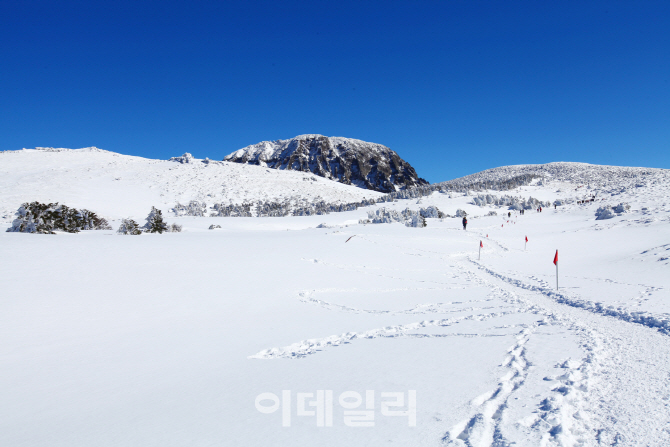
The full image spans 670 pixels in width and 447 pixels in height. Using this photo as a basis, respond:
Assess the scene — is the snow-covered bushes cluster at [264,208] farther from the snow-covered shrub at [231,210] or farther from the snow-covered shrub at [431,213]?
the snow-covered shrub at [431,213]

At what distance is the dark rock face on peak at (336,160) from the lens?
6137 inches

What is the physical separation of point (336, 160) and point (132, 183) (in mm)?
114119

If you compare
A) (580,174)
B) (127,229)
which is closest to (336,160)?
(580,174)

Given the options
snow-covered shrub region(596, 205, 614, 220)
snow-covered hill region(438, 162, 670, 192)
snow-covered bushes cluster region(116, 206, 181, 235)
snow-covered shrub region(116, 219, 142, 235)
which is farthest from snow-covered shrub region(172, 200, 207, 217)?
snow-covered hill region(438, 162, 670, 192)

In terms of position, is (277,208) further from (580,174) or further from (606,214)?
(580,174)

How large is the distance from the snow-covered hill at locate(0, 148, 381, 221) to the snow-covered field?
94.7ft

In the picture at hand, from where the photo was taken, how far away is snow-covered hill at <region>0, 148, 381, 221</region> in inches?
1636

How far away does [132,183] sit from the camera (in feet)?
187

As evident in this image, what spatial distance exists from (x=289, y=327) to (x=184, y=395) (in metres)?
3.23

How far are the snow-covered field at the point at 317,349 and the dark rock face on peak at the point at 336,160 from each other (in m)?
141

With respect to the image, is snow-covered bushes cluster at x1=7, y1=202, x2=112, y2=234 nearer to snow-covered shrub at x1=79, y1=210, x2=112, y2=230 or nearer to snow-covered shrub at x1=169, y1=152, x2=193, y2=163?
snow-covered shrub at x1=79, y1=210, x2=112, y2=230

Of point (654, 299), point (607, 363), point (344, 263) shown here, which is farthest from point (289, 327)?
point (654, 299)

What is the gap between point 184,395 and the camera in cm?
451

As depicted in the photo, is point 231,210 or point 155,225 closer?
point 155,225
